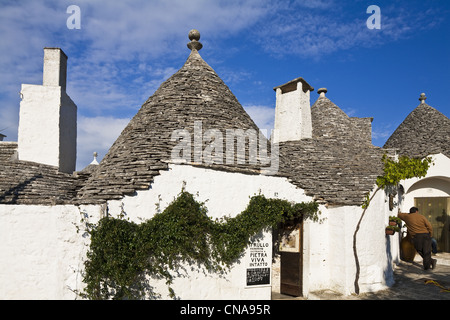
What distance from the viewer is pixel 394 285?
8.92m

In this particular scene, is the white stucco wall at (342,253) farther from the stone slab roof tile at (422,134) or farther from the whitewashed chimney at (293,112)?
the stone slab roof tile at (422,134)

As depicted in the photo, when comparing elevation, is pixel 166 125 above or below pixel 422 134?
below

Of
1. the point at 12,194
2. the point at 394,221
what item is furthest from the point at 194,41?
the point at 394,221

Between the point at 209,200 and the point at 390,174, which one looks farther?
the point at 390,174

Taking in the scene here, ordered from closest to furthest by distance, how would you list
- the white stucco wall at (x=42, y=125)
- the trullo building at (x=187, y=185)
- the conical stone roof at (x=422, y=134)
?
the trullo building at (x=187, y=185)
the white stucco wall at (x=42, y=125)
the conical stone roof at (x=422, y=134)

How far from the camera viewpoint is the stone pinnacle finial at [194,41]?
1041 cm

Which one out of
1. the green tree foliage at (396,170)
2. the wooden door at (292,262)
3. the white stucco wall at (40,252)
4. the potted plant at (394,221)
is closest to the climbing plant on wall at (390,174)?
the green tree foliage at (396,170)

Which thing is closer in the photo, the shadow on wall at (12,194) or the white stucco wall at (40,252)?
the white stucco wall at (40,252)

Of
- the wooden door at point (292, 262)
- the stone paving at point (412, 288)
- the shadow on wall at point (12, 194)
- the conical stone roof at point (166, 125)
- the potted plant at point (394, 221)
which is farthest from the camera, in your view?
the potted plant at point (394, 221)

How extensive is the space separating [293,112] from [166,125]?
19.3ft

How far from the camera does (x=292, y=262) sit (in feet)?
27.7

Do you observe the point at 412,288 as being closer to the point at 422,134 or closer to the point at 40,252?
the point at 422,134

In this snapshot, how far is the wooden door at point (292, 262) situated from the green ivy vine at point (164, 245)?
5.22ft
